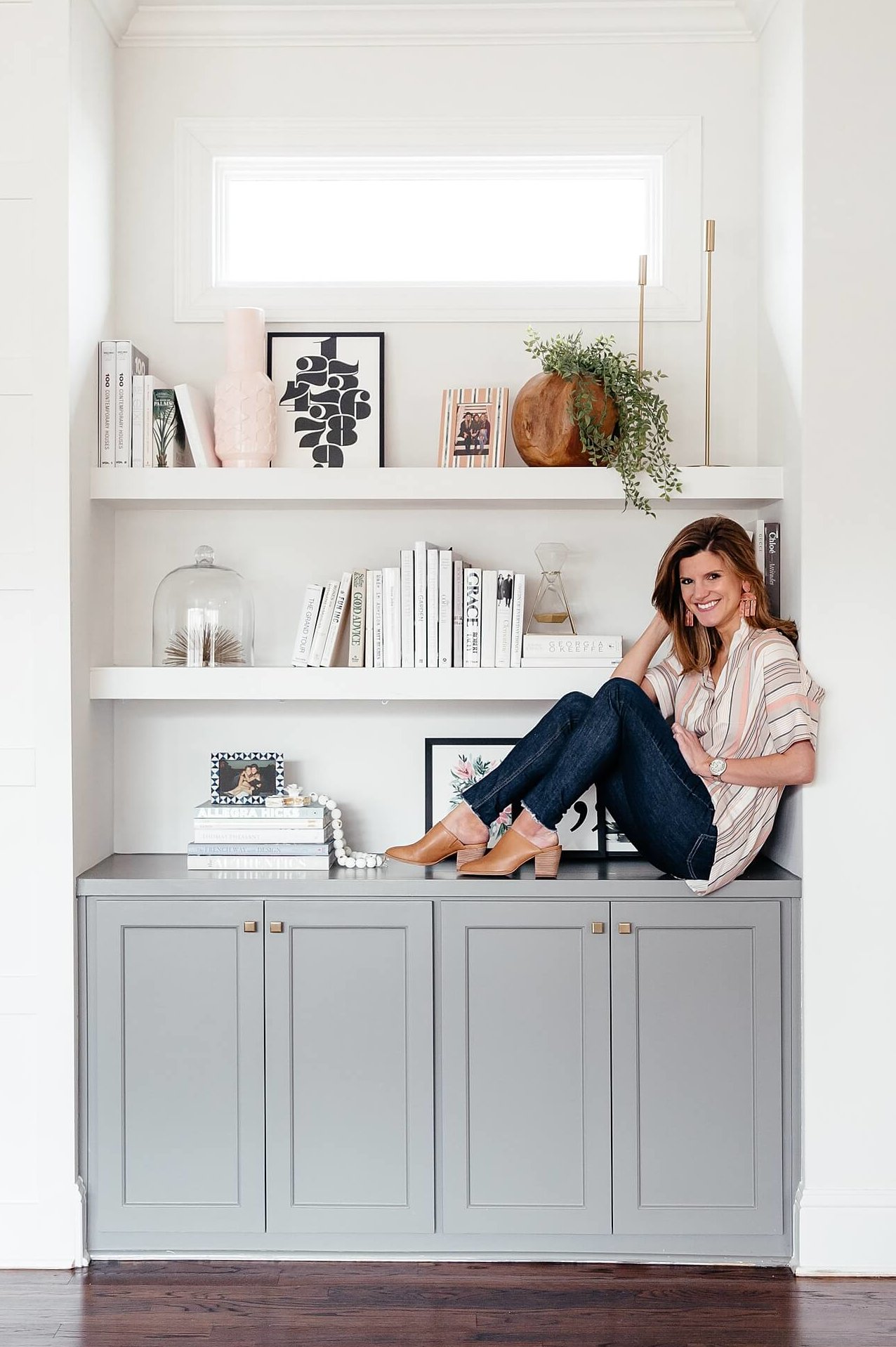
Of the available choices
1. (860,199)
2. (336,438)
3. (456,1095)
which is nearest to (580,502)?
(336,438)

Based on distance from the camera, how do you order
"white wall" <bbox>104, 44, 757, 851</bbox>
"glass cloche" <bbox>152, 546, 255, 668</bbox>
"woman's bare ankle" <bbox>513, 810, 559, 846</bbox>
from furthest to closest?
1. "white wall" <bbox>104, 44, 757, 851</bbox>
2. "glass cloche" <bbox>152, 546, 255, 668</bbox>
3. "woman's bare ankle" <bbox>513, 810, 559, 846</bbox>

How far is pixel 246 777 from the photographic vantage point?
2.66m

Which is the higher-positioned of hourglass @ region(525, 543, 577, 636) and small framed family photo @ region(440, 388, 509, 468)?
small framed family photo @ region(440, 388, 509, 468)

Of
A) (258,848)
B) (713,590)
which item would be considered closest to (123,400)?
(258,848)

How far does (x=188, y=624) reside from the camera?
2.69m

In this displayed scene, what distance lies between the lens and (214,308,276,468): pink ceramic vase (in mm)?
2637

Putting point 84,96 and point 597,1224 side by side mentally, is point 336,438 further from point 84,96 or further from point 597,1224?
point 597,1224

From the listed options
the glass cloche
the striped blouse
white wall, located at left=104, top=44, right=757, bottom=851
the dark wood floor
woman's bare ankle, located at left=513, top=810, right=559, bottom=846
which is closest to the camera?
the dark wood floor

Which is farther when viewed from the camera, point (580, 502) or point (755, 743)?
point (580, 502)

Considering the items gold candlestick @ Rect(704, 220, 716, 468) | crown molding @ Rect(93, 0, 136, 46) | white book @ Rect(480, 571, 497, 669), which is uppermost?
crown molding @ Rect(93, 0, 136, 46)

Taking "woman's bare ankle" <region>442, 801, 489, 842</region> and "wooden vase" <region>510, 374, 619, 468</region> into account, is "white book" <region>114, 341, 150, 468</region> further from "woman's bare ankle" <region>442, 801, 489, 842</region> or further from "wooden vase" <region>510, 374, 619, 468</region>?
"woman's bare ankle" <region>442, 801, 489, 842</region>

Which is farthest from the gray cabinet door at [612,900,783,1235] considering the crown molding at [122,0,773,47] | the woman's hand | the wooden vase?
the crown molding at [122,0,773,47]

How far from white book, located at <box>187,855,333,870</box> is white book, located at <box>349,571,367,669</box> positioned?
470 millimetres

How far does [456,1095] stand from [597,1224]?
0.42 metres
